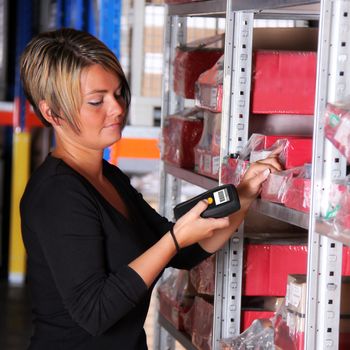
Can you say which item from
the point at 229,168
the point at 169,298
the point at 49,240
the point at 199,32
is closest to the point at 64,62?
the point at 49,240

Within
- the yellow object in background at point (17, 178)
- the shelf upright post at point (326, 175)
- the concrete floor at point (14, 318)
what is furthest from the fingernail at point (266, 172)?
the yellow object in background at point (17, 178)

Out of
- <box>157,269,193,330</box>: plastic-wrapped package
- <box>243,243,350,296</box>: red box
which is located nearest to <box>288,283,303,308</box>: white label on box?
<box>243,243,350,296</box>: red box

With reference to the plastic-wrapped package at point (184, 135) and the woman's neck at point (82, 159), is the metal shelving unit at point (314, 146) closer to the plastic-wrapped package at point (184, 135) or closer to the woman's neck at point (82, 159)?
the plastic-wrapped package at point (184, 135)

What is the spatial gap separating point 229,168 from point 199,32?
222 cm

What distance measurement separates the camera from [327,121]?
2.04 metres

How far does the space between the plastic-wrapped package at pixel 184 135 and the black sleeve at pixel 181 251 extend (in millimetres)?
546

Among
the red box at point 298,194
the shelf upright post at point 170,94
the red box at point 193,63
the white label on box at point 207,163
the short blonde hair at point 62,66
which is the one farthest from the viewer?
the shelf upright post at point 170,94

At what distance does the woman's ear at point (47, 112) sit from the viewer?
251cm

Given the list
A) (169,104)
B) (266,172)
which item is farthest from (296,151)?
(169,104)

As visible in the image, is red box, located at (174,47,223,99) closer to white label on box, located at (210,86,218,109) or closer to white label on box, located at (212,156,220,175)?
white label on box, located at (210,86,218,109)

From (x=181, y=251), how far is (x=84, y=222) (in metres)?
0.57

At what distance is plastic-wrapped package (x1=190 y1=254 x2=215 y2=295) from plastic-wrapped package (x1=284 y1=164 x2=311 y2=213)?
2.60 feet

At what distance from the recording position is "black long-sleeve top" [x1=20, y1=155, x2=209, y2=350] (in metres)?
2.35

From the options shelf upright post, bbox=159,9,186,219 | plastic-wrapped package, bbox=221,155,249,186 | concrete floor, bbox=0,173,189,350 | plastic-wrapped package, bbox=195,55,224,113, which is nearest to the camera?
plastic-wrapped package, bbox=221,155,249,186
